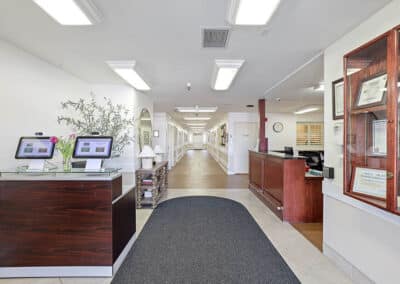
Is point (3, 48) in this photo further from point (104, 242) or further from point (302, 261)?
point (302, 261)

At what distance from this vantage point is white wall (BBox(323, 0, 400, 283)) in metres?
1.82

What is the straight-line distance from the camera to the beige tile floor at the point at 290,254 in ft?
7.14

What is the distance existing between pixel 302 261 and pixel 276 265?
0.36 m

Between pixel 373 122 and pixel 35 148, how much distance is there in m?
3.56

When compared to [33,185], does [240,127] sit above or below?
above

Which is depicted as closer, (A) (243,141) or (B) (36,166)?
(B) (36,166)

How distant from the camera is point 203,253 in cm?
267

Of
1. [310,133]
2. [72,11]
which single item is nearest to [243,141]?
[310,133]

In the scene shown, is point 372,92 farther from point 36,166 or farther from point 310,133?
point 310,133

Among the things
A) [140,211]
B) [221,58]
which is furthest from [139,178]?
[221,58]

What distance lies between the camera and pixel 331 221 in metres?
2.62

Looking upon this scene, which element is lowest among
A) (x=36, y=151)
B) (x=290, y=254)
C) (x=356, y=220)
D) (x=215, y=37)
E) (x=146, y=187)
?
(x=290, y=254)

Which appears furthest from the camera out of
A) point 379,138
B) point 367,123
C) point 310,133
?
point 310,133

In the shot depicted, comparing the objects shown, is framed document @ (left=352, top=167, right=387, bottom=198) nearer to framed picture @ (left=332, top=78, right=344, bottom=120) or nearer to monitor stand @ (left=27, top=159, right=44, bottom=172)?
framed picture @ (left=332, top=78, right=344, bottom=120)
